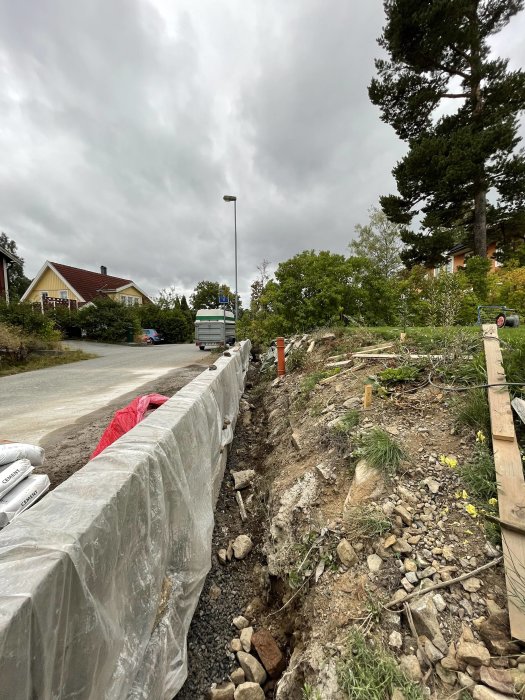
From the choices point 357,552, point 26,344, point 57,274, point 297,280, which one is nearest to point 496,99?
point 297,280

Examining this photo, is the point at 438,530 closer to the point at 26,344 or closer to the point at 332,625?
the point at 332,625

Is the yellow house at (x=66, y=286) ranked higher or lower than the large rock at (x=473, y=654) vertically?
higher

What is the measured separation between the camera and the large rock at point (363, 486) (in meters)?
2.59

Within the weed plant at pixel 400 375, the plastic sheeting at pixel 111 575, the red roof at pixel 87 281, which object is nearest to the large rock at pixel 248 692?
the plastic sheeting at pixel 111 575

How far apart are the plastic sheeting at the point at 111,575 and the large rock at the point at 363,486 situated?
1263mm

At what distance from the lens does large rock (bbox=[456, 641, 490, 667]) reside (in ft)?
4.96

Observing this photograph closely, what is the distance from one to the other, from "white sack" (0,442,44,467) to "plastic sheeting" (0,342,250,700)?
1.61 m

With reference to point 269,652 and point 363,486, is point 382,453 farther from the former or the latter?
point 269,652

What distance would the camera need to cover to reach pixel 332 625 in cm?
193

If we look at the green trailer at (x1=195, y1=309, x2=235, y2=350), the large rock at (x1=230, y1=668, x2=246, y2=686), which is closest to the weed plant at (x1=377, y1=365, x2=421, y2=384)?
the large rock at (x1=230, y1=668, x2=246, y2=686)

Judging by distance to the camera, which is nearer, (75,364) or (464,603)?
(464,603)

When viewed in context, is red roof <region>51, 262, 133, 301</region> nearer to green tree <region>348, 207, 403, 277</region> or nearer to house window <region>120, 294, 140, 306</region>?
house window <region>120, 294, 140, 306</region>

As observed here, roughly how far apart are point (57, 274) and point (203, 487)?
3787cm

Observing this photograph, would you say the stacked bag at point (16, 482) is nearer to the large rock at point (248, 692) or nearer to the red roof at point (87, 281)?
the large rock at point (248, 692)
